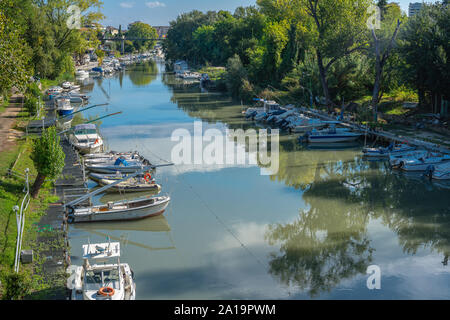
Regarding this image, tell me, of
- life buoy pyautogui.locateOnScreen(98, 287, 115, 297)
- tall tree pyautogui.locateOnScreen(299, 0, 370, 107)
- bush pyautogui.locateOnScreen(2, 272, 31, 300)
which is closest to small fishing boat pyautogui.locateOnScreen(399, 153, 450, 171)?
tall tree pyautogui.locateOnScreen(299, 0, 370, 107)

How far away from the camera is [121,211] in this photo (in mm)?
23594

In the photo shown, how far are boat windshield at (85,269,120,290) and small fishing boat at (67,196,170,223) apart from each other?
7.43m

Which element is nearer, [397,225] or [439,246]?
[439,246]

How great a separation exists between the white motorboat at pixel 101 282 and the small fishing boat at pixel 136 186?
11.0 meters

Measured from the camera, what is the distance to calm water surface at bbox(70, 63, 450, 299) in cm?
1798

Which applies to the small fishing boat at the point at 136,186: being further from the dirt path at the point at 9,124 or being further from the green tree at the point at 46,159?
the dirt path at the point at 9,124

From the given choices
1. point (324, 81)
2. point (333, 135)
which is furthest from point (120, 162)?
point (324, 81)

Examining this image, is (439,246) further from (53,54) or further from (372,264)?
(53,54)

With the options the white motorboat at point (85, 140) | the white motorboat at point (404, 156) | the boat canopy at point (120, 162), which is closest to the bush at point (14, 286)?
the boat canopy at point (120, 162)

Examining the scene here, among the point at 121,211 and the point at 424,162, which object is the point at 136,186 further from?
the point at 424,162

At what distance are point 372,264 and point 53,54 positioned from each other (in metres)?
59.1

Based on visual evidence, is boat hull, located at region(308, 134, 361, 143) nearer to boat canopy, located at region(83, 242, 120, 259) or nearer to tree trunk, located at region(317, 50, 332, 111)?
tree trunk, located at region(317, 50, 332, 111)

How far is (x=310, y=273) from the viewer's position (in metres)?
18.9
